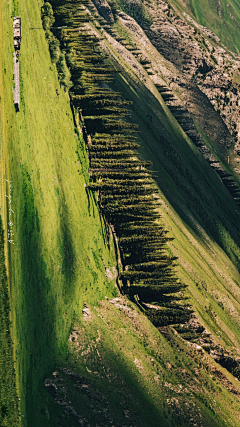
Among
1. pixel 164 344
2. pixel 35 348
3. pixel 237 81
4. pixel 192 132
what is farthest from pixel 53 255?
pixel 237 81

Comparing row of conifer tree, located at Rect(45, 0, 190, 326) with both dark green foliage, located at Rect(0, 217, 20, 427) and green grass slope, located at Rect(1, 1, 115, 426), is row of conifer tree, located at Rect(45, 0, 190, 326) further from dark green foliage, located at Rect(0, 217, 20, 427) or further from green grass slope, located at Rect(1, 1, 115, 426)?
dark green foliage, located at Rect(0, 217, 20, 427)

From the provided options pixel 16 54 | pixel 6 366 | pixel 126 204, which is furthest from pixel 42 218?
pixel 126 204

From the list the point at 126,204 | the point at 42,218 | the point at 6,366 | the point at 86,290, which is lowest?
the point at 86,290

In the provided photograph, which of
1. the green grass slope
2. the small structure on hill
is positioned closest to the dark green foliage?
the green grass slope

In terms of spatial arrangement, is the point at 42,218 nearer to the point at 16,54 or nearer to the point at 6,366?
the point at 6,366

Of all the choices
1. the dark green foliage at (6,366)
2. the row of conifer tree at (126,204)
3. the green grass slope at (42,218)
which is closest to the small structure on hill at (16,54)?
the green grass slope at (42,218)

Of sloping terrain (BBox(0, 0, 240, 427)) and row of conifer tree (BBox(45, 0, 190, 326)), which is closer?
sloping terrain (BBox(0, 0, 240, 427))

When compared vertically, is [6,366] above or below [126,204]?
above
